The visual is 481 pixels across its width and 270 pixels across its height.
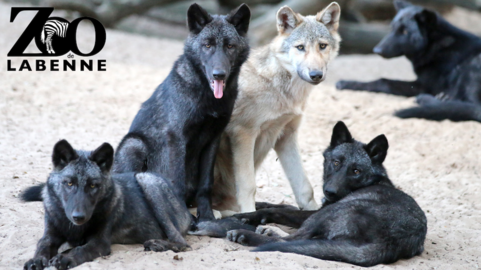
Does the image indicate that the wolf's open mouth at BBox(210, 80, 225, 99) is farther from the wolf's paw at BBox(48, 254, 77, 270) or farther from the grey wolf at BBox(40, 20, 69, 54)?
the grey wolf at BBox(40, 20, 69, 54)

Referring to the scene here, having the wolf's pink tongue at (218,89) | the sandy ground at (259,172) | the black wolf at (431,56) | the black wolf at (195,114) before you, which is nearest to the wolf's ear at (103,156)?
the sandy ground at (259,172)

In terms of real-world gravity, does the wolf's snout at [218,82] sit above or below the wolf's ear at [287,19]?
below

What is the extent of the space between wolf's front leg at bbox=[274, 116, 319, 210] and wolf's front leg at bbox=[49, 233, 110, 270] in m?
2.49

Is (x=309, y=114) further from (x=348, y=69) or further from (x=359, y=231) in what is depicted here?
(x=359, y=231)

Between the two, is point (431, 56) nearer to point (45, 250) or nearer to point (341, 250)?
point (341, 250)

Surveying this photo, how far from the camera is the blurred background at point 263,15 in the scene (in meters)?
13.6

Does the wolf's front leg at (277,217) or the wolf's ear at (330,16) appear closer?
the wolf's front leg at (277,217)

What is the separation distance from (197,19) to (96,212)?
6.98ft

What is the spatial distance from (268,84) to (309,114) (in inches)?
136

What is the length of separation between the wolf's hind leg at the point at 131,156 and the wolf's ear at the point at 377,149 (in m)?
2.23

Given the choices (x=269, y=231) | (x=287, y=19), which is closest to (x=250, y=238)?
(x=269, y=231)

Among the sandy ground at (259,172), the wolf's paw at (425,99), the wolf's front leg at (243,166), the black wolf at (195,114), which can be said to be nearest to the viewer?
the sandy ground at (259,172)

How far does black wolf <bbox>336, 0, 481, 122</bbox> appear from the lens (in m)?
9.45

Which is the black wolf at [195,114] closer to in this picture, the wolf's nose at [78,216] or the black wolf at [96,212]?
the black wolf at [96,212]
